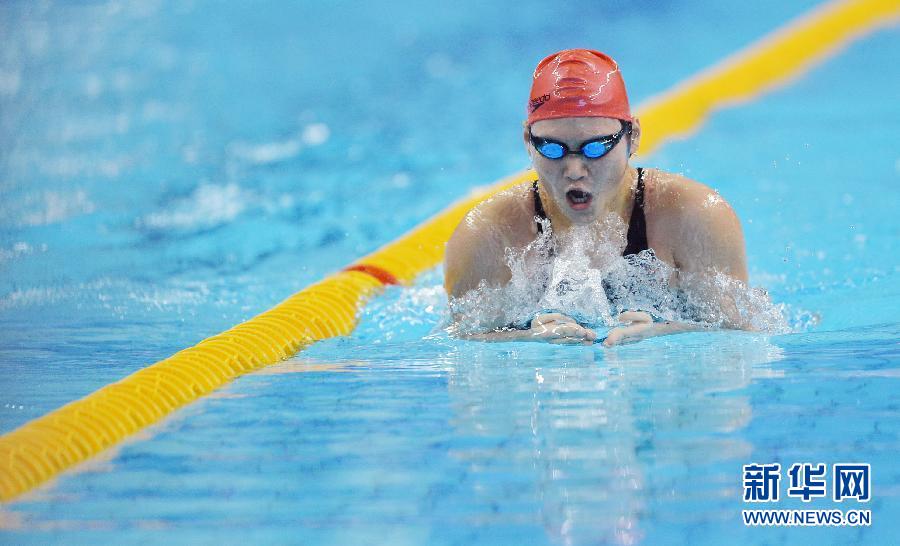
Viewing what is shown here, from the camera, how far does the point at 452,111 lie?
25.8ft

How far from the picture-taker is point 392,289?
4.80m

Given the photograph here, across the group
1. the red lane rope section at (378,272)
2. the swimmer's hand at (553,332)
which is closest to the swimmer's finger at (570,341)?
the swimmer's hand at (553,332)

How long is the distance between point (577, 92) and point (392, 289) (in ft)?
5.70

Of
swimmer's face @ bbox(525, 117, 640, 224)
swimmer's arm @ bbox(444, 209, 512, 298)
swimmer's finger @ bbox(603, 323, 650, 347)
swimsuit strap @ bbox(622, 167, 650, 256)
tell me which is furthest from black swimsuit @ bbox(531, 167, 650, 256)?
swimmer's arm @ bbox(444, 209, 512, 298)

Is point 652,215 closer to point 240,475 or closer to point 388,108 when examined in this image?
point 240,475

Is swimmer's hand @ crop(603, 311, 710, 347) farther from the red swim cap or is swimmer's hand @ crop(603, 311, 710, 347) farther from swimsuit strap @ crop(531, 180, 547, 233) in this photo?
the red swim cap

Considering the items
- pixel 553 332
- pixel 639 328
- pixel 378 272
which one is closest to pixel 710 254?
pixel 639 328

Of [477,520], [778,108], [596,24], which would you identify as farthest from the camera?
[596,24]

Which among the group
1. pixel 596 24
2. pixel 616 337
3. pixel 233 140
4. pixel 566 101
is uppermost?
pixel 596 24

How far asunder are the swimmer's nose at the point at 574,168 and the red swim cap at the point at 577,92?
12 cm

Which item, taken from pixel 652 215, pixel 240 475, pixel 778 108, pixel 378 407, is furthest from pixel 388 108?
pixel 240 475

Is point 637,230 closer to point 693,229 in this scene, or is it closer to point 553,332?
point 693,229

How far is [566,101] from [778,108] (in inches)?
182

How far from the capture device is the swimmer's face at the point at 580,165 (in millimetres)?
3242
